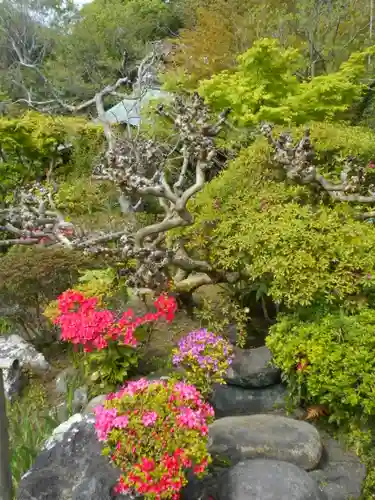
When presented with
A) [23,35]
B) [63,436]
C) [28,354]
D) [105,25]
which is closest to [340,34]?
[28,354]

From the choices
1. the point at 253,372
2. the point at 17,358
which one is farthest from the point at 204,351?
the point at 17,358

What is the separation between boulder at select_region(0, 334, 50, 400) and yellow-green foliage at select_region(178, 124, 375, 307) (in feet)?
7.44

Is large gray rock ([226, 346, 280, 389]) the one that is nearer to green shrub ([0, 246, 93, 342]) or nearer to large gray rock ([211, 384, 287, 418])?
large gray rock ([211, 384, 287, 418])

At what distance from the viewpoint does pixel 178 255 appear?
17.1ft

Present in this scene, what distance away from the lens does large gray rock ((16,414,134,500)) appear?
2895 millimetres

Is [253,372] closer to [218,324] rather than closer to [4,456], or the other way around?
[218,324]

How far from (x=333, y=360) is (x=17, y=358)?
339cm

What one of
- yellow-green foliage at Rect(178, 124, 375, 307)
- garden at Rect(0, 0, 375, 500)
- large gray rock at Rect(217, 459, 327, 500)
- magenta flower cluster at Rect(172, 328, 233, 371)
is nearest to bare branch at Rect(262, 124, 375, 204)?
garden at Rect(0, 0, 375, 500)

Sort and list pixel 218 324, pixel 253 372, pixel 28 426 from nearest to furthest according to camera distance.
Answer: pixel 28 426, pixel 253 372, pixel 218 324

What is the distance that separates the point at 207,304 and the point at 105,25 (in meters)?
22.8

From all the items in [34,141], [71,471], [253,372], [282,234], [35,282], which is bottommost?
[253,372]

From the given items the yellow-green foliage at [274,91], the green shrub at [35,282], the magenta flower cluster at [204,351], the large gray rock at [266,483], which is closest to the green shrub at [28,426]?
the green shrub at [35,282]

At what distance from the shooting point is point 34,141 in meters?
11.1

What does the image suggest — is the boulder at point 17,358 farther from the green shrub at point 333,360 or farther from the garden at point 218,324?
the green shrub at point 333,360
